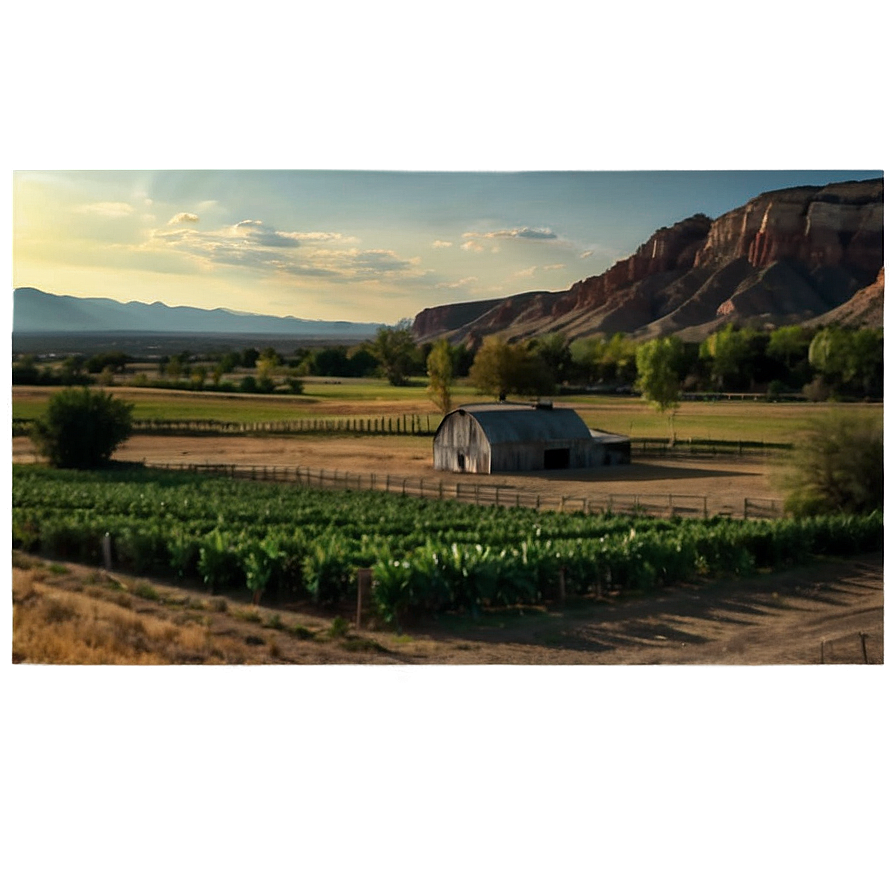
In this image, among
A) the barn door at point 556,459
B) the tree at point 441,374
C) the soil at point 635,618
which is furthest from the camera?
the barn door at point 556,459

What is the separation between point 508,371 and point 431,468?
221 cm

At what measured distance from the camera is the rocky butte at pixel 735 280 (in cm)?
1059

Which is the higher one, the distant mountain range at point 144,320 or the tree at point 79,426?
the distant mountain range at point 144,320

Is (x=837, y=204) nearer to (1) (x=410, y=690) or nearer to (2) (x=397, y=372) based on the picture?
(2) (x=397, y=372)

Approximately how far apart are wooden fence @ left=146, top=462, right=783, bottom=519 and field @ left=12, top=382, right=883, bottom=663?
82 millimetres

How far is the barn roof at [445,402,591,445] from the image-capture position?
15211 millimetres

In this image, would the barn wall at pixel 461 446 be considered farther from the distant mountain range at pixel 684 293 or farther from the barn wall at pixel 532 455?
the distant mountain range at pixel 684 293

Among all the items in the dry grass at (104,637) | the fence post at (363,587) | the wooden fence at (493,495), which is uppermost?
the wooden fence at (493,495)

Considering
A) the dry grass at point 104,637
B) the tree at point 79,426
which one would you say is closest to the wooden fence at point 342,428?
the tree at point 79,426

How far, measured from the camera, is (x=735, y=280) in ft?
40.0

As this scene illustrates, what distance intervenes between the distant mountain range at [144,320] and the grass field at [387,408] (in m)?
0.79

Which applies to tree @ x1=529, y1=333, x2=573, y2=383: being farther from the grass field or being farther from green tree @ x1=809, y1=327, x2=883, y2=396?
green tree @ x1=809, y1=327, x2=883, y2=396

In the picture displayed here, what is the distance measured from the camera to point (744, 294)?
39.8ft

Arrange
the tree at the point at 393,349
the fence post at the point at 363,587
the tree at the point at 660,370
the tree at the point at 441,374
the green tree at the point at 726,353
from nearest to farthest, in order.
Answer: the fence post at the point at 363,587
the tree at the point at 393,349
the tree at the point at 441,374
the green tree at the point at 726,353
the tree at the point at 660,370
